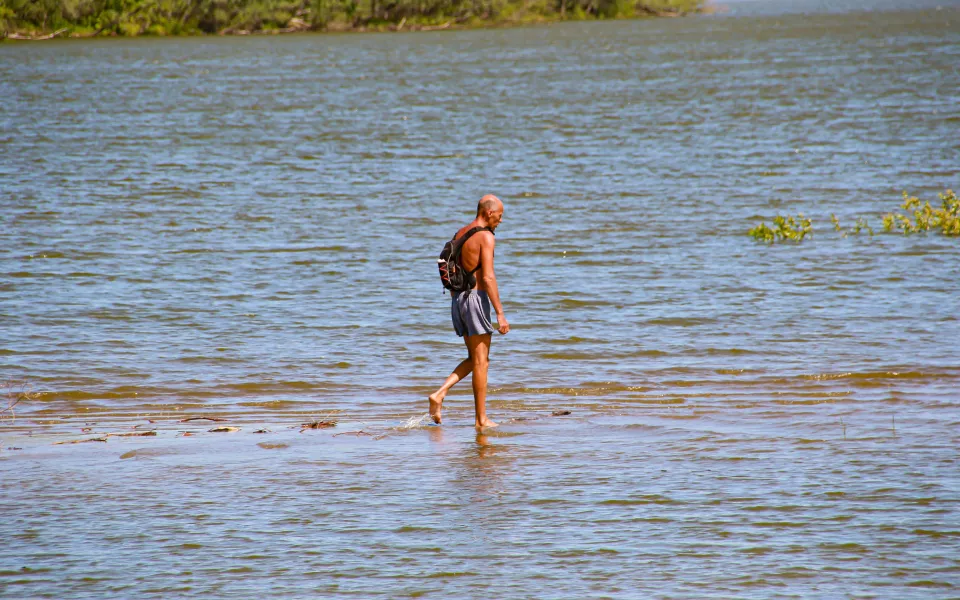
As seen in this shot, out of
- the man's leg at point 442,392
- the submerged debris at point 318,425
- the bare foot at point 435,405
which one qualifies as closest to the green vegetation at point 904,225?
the man's leg at point 442,392

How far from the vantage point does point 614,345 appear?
13367mm

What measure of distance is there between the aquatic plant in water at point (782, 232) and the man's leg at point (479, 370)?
1129 cm

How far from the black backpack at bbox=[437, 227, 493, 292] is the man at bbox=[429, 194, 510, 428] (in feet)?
0.10

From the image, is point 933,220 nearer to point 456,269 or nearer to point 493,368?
point 493,368

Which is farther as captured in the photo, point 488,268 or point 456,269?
point 456,269

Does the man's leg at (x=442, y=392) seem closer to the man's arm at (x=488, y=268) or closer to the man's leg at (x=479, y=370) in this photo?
the man's leg at (x=479, y=370)

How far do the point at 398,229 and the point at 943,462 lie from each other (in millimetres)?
15004

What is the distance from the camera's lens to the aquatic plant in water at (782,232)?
19.6m

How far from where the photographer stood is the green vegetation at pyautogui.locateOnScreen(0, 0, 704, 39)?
9419cm

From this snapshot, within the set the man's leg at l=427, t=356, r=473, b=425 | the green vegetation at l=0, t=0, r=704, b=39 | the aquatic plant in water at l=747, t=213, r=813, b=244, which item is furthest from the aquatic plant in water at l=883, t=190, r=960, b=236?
the green vegetation at l=0, t=0, r=704, b=39

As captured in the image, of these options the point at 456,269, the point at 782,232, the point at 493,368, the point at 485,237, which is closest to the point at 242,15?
the point at 782,232

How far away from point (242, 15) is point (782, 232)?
8463cm

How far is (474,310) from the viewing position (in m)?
9.22

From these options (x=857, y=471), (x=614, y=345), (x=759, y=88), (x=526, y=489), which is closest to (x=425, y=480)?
(x=526, y=489)
